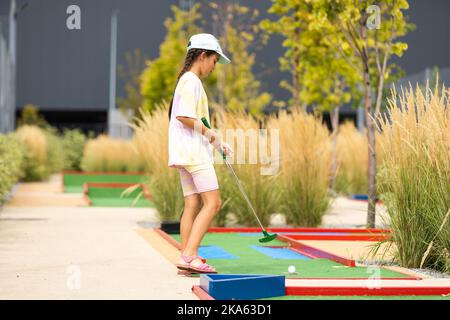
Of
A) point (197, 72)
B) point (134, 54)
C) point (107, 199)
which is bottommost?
point (107, 199)

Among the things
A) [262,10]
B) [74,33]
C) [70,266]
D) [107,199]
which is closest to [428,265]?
[70,266]

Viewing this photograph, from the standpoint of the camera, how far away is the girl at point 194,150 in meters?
6.54

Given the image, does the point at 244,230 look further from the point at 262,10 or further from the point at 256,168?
the point at 262,10

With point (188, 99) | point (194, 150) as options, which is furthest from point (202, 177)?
point (188, 99)

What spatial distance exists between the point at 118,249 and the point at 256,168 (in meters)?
2.56

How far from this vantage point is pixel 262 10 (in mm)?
36250

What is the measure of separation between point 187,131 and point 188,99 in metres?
0.23

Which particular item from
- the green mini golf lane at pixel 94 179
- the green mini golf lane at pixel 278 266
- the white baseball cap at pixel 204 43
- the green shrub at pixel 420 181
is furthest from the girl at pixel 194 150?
the green mini golf lane at pixel 94 179

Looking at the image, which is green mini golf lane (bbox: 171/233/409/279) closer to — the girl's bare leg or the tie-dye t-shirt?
the girl's bare leg

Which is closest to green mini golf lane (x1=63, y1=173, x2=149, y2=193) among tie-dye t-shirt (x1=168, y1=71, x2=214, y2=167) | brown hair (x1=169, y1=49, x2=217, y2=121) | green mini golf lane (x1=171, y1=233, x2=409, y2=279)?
green mini golf lane (x1=171, y1=233, x2=409, y2=279)

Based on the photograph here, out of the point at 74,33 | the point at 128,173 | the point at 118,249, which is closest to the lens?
the point at 118,249

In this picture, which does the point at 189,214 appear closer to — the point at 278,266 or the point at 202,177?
the point at 202,177

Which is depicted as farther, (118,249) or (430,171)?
(118,249)

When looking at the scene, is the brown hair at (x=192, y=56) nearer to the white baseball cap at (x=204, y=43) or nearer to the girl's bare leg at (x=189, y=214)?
the white baseball cap at (x=204, y=43)
